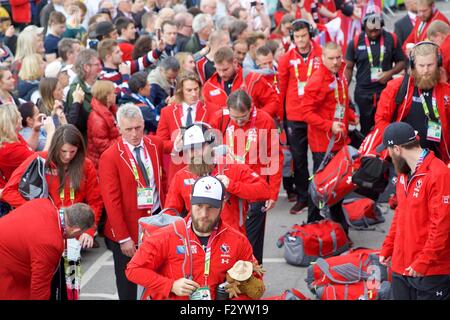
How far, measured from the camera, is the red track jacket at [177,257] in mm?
6043

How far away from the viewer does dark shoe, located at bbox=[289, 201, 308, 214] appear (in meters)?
11.1

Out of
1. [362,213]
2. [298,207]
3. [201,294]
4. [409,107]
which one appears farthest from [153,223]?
[298,207]

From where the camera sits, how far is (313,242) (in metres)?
9.51

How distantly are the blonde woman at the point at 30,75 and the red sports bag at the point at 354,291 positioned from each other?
16.1 ft

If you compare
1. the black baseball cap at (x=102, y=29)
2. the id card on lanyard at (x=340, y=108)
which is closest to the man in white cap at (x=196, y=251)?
the id card on lanyard at (x=340, y=108)

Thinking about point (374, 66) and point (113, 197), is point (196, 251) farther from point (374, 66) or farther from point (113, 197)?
point (374, 66)

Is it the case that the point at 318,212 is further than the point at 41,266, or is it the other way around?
the point at 318,212

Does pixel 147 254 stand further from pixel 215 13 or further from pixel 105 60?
pixel 215 13

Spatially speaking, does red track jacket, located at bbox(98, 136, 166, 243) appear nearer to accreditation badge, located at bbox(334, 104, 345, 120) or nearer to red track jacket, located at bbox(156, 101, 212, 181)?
red track jacket, located at bbox(156, 101, 212, 181)

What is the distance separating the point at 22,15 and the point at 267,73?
8862 mm

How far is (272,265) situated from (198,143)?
8.52 feet

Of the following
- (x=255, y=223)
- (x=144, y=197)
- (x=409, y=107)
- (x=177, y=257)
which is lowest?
(x=255, y=223)

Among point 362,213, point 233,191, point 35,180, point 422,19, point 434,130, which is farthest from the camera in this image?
point 422,19

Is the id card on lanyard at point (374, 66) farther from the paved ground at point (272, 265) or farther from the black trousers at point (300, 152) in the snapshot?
the paved ground at point (272, 265)
